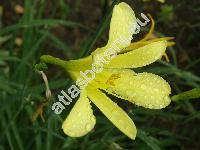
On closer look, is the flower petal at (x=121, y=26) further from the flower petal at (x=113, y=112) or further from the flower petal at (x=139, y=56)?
the flower petal at (x=113, y=112)

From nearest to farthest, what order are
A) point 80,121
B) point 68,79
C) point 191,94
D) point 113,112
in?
1. point 80,121
2. point 113,112
3. point 191,94
4. point 68,79

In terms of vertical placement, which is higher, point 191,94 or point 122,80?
point 122,80

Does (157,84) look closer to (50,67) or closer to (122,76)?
(122,76)

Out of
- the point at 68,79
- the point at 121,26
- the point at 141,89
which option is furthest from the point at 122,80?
the point at 68,79

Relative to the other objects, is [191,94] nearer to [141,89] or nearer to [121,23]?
[141,89]

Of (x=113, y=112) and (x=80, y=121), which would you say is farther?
(x=113, y=112)

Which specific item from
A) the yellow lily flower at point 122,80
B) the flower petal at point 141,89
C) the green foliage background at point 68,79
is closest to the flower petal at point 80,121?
the yellow lily flower at point 122,80

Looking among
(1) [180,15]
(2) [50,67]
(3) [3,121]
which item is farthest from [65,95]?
(1) [180,15]

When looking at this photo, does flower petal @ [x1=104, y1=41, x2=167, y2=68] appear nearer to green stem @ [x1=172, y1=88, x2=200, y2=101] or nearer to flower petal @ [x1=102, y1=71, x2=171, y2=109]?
flower petal @ [x1=102, y1=71, x2=171, y2=109]
